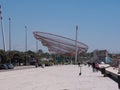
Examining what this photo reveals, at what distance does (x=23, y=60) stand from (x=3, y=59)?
25301 millimetres

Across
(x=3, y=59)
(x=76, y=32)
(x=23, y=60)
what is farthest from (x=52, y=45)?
(x=3, y=59)

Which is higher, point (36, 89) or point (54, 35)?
point (54, 35)


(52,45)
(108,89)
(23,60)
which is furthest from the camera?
(52,45)

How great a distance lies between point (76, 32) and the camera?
152500 millimetres

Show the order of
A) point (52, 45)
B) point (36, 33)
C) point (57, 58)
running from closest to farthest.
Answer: point (36, 33) → point (52, 45) → point (57, 58)

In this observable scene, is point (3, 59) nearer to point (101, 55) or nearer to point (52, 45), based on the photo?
point (52, 45)

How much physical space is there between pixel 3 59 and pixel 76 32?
5186 cm

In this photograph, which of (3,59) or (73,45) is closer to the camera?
(3,59)

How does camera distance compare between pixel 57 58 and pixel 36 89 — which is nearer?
pixel 36 89

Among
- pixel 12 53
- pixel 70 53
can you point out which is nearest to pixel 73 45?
pixel 70 53

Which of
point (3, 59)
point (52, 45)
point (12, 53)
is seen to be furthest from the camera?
point (52, 45)

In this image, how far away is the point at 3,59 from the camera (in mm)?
106688

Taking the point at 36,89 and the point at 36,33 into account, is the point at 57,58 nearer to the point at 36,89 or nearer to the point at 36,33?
the point at 36,33

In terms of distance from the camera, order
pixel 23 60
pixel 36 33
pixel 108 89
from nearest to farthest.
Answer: pixel 108 89, pixel 23 60, pixel 36 33
